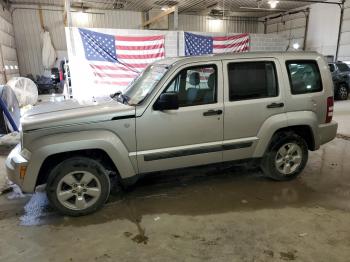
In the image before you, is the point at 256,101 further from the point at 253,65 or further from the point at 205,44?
the point at 205,44

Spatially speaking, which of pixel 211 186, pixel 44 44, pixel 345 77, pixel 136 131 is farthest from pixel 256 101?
pixel 44 44

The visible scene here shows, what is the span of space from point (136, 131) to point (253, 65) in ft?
5.71

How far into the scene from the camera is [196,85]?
3426 millimetres

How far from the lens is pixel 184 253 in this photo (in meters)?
2.55

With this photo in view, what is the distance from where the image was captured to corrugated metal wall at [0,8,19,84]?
11.7 meters

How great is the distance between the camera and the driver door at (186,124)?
10.7ft

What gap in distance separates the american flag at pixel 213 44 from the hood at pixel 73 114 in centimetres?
723

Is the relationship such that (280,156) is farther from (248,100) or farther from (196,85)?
(196,85)

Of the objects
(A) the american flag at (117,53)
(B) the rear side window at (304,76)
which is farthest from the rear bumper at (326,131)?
(A) the american flag at (117,53)

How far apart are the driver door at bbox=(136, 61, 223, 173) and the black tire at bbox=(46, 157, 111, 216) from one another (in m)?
0.49

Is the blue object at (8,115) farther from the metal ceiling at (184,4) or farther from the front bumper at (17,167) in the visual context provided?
the metal ceiling at (184,4)

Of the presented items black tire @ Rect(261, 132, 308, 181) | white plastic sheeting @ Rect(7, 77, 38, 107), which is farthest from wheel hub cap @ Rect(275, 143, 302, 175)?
white plastic sheeting @ Rect(7, 77, 38, 107)

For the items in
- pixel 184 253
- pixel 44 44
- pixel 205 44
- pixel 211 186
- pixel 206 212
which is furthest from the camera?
pixel 44 44

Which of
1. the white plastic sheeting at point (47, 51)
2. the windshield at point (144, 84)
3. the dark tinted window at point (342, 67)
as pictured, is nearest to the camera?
the windshield at point (144, 84)
